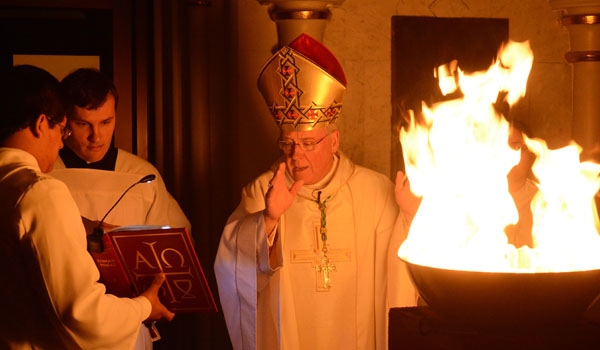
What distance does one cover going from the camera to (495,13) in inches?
227

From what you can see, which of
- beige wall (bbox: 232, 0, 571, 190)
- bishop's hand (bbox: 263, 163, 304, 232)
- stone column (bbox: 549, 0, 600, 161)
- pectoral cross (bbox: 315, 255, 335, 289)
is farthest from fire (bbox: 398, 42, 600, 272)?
stone column (bbox: 549, 0, 600, 161)

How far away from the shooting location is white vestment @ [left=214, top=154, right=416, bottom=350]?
453cm

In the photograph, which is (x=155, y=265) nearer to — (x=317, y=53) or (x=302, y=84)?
(x=302, y=84)

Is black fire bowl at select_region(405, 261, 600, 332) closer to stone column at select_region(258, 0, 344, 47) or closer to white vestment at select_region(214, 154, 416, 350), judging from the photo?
white vestment at select_region(214, 154, 416, 350)

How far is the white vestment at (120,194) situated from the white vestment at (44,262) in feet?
5.17

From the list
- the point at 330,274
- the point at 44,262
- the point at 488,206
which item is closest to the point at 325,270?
the point at 330,274

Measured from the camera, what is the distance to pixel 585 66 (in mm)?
5816

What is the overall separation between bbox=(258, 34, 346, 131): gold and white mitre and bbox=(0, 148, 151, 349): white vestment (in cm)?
165

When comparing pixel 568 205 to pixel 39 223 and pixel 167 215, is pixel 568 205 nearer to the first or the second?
pixel 39 223

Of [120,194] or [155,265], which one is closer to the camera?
[155,265]

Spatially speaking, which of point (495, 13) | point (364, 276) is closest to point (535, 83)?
point (495, 13)

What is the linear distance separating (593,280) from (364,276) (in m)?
1.97

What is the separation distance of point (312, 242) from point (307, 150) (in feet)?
1.57

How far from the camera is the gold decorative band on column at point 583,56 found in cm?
578
